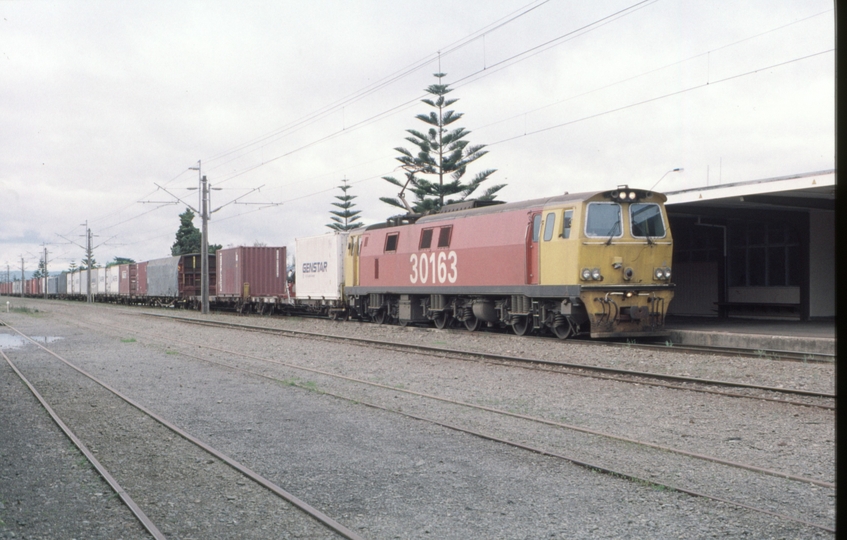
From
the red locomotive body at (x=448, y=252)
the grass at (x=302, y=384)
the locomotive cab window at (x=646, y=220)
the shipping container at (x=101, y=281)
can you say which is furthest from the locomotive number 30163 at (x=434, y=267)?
the shipping container at (x=101, y=281)

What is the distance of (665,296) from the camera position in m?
16.0

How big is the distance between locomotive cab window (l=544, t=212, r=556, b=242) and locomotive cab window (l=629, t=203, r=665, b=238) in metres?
1.64

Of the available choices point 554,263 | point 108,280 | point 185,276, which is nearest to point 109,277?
point 108,280

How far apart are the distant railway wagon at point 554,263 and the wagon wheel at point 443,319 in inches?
1.6

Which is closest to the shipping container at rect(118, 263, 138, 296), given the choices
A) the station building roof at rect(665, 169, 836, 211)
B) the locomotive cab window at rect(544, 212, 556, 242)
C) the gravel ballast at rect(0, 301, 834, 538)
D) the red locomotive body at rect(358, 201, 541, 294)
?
the red locomotive body at rect(358, 201, 541, 294)

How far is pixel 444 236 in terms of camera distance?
19766mm

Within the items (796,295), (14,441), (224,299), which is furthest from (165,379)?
(224,299)

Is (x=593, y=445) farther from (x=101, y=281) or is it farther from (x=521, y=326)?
(x=101, y=281)

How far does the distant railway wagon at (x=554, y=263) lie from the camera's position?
15.4 metres

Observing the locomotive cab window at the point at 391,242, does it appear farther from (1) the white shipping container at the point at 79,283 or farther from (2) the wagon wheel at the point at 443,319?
(1) the white shipping container at the point at 79,283

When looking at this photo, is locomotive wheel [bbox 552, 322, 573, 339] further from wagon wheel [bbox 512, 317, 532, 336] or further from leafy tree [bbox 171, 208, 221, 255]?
leafy tree [bbox 171, 208, 221, 255]

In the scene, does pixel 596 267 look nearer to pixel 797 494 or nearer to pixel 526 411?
pixel 526 411

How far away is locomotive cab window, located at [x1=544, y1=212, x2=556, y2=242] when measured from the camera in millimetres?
16062

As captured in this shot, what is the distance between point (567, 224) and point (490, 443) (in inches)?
356
